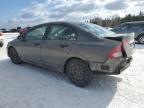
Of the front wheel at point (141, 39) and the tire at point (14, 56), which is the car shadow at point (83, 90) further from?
the front wheel at point (141, 39)

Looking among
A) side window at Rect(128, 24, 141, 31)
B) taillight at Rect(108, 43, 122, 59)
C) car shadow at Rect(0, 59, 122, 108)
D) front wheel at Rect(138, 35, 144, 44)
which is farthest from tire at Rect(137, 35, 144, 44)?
taillight at Rect(108, 43, 122, 59)

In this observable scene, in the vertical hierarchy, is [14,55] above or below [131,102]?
above

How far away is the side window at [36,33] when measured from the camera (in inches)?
234

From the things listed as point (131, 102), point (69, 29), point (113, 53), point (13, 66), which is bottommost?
point (131, 102)

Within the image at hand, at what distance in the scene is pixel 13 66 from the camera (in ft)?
22.8

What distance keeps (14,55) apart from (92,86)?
346cm

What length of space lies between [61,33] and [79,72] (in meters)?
1.21

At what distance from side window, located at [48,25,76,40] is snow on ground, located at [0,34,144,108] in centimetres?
117

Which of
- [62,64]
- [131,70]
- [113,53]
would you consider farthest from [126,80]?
[62,64]

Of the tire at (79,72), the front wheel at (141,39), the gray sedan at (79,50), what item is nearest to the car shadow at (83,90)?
the tire at (79,72)

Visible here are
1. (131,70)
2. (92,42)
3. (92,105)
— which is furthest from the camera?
(131,70)

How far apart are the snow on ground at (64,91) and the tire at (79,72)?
0.55 ft

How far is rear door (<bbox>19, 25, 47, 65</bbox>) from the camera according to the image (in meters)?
5.95

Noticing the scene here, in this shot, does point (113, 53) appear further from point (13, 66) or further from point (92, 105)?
point (13, 66)
